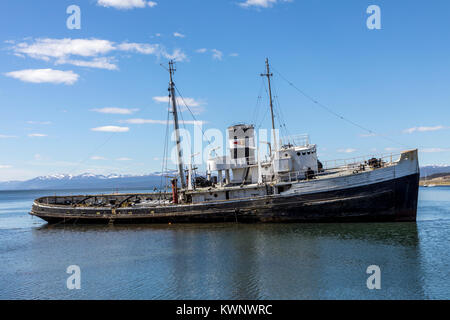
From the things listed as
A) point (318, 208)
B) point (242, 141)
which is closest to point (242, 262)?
point (318, 208)

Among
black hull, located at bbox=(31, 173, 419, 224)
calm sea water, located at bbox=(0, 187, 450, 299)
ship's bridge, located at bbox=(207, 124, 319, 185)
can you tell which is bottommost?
calm sea water, located at bbox=(0, 187, 450, 299)

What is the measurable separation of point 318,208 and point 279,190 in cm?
388

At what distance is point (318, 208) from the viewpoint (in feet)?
104

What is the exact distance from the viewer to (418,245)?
2406cm

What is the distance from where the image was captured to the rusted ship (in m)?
30.0

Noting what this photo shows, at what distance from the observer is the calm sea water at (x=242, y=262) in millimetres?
17359

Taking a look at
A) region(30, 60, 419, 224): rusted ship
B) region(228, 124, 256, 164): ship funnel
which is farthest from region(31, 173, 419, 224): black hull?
region(228, 124, 256, 164): ship funnel

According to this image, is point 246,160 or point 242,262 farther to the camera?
point 246,160

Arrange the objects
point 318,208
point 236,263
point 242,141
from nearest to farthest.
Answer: point 236,263
point 318,208
point 242,141

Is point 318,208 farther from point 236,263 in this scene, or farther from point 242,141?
point 236,263

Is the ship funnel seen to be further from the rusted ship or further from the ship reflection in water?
the ship reflection in water
